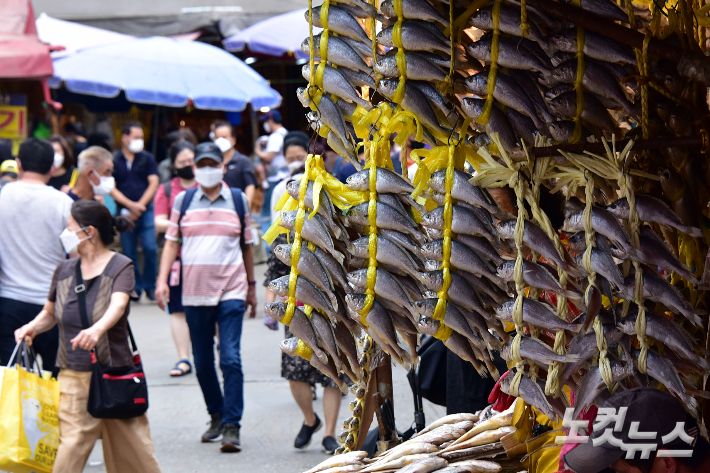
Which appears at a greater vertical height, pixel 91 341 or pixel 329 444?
pixel 91 341

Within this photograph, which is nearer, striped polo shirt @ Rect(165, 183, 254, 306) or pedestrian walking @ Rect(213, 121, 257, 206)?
striped polo shirt @ Rect(165, 183, 254, 306)

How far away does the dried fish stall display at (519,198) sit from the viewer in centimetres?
186

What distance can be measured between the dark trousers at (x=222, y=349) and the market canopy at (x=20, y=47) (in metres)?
5.05

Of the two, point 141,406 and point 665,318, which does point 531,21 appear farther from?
point 141,406

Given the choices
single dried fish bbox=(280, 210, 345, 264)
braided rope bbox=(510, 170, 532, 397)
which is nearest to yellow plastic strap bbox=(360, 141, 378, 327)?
single dried fish bbox=(280, 210, 345, 264)

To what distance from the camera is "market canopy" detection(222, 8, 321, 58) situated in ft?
42.2

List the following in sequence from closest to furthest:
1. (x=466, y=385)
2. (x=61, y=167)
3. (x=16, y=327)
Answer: (x=466, y=385) < (x=16, y=327) < (x=61, y=167)

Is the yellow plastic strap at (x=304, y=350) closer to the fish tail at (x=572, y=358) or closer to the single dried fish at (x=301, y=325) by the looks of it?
the single dried fish at (x=301, y=325)

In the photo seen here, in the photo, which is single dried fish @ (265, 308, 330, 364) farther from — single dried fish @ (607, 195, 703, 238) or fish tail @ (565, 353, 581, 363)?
single dried fish @ (607, 195, 703, 238)

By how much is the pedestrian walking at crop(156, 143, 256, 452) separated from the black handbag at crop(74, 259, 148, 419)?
123cm

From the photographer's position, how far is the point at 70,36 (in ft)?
43.0

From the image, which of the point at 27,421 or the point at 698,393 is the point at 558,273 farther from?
the point at 27,421

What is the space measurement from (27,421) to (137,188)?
6.21 m

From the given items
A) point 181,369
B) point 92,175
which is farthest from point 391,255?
point 181,369
